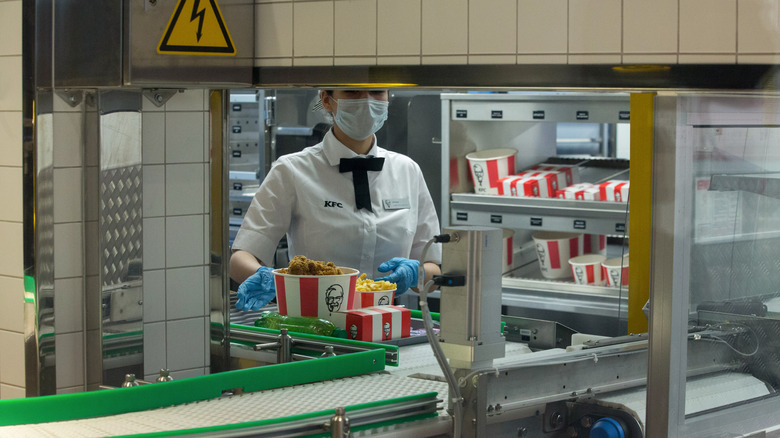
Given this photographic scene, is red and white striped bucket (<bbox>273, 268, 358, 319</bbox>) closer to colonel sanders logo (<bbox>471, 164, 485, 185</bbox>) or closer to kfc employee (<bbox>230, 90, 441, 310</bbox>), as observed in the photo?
kfc employee (<bbox>230, 90, 441, 310</bbox>)

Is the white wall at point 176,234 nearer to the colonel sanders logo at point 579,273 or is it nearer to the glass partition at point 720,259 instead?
the glass partition at point 720,259

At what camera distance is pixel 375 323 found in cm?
260

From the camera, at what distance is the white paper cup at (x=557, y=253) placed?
15.5 ft

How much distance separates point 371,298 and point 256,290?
1.96 feet

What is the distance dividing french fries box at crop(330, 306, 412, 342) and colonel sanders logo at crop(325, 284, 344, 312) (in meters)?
0.02

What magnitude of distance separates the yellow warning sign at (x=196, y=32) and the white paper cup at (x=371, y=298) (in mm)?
836

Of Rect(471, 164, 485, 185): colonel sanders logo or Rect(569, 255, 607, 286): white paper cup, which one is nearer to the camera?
Rect(569, 255, 607, 286): white paper cup

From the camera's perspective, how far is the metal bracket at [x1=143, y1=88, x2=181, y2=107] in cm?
236

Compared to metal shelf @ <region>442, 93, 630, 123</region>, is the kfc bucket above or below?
below

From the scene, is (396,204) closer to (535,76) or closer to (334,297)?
(334,297)

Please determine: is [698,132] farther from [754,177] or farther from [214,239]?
[214,239]

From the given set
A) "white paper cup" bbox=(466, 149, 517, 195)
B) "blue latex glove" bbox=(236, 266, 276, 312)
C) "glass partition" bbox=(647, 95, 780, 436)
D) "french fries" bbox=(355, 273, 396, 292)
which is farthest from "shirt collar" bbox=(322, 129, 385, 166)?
"glass partition" bbox=(647, 95, 780, 436)

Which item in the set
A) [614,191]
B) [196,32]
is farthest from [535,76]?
[614,191]

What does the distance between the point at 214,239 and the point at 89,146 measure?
42cm
